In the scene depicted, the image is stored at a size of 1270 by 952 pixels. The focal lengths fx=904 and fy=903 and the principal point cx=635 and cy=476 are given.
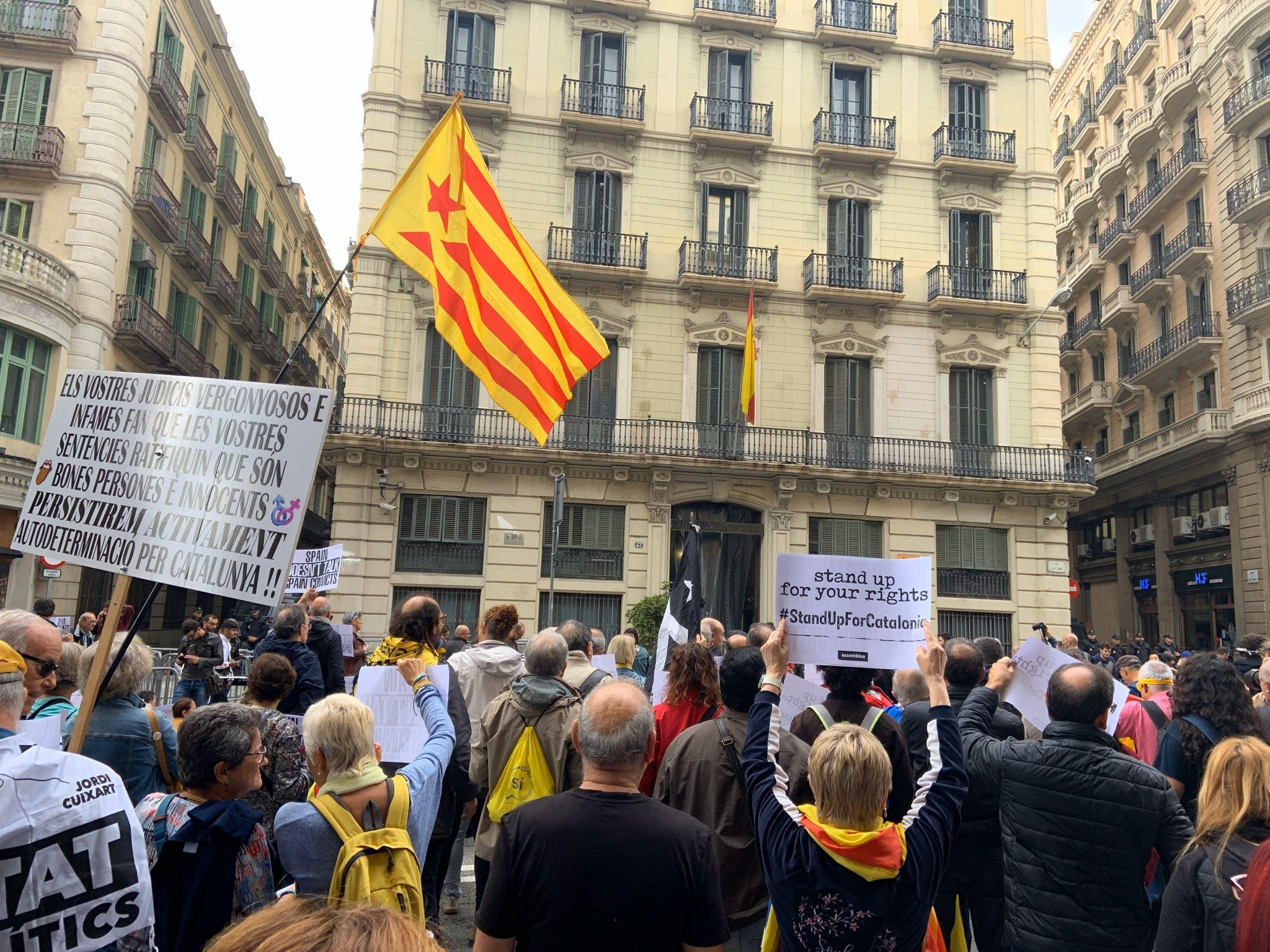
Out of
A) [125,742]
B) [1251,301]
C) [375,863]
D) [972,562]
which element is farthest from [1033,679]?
[1251,301]

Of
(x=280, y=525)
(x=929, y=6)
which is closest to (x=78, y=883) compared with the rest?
(x=280, y=525)

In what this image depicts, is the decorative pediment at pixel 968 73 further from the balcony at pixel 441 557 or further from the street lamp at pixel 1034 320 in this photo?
the balcony at pixel 441 557

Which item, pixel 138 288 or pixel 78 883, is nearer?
pixel 78 883

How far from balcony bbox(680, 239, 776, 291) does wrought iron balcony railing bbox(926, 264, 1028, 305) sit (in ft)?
14.2

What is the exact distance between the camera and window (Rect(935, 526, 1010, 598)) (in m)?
22.3

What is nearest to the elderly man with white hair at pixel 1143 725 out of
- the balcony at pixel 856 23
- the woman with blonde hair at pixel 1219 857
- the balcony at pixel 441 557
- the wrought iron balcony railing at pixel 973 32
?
the woman with blonde hair at pixel 1219 857

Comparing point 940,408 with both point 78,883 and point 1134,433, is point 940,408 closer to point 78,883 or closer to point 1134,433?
point 1134,433

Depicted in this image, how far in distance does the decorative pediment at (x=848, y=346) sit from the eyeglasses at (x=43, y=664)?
66.9ft

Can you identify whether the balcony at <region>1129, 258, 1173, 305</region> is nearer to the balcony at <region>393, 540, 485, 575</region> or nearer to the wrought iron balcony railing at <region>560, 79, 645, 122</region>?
the wrought iron balcony railing at <region>560, 79, 645, 122</region>

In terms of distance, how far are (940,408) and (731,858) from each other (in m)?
20.6

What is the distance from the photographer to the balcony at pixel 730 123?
883 inches

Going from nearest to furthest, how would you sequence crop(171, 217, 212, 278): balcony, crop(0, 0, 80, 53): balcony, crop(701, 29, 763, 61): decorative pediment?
crop(0, 0, 80, 53): balcony, crop(701, 29, 763, 61): decorative pediment, crop(171, 217, 212, 278): balcony

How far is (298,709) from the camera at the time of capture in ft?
17.9

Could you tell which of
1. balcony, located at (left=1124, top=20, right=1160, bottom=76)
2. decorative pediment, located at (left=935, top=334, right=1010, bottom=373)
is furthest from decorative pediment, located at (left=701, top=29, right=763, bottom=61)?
balcony, located at (left=1124, top=20, right=1160, bottom=76)
